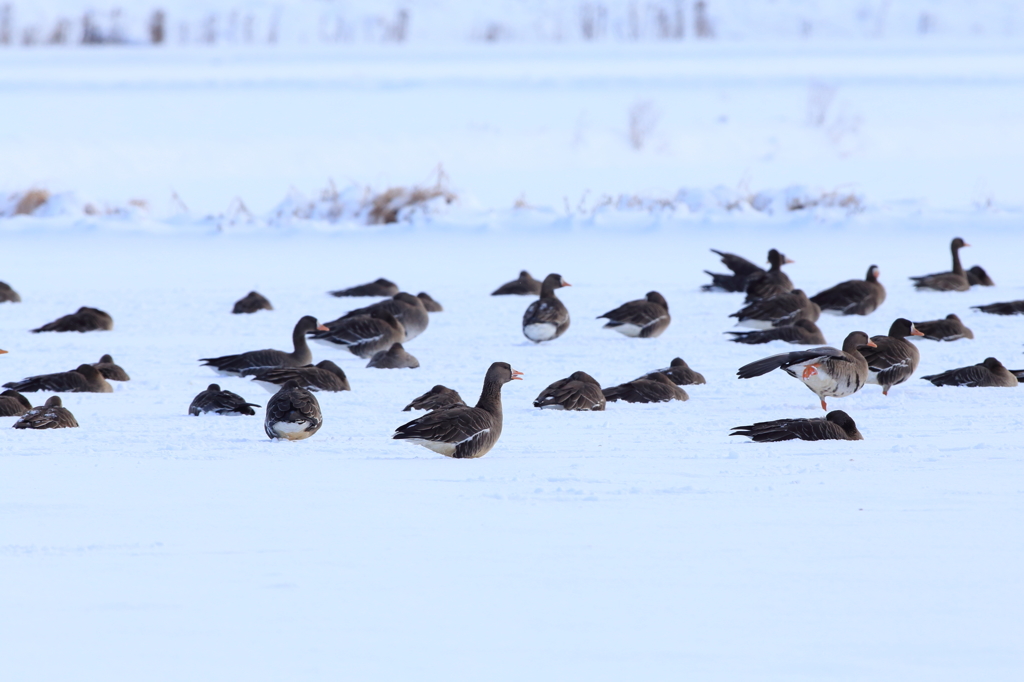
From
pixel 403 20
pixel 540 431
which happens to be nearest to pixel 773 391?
pixel 540 431

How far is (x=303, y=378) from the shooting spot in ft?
28.7

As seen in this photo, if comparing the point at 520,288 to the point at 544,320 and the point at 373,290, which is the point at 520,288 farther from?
the point at 544,320

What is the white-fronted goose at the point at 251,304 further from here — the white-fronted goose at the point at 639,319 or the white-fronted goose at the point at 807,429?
the white-fronted goose at the point at 807,429

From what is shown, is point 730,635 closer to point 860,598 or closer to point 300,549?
point 860,598

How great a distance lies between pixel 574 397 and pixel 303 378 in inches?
76.6

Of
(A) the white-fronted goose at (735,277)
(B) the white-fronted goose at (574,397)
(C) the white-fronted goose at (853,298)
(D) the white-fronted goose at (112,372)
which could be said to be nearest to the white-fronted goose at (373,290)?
(A) the white-fronted goose at (735,277)

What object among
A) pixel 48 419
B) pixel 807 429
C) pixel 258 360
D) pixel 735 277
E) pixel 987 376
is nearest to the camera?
pixel 807 429

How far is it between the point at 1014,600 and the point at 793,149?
30.0 m

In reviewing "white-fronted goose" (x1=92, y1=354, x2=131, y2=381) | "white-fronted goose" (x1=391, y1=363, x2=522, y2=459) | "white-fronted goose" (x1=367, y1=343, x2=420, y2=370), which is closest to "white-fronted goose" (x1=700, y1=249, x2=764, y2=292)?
"white-fronted goose" (x1=367, y1=343, x2=420, y2=370)

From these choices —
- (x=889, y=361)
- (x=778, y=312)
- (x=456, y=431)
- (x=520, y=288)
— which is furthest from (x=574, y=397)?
(x=520, y=288)

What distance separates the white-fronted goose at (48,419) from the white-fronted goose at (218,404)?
74 centimetres

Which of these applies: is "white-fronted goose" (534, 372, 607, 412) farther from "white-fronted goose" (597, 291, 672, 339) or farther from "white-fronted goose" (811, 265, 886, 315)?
"white-fronted goose" (811, 265, 886, 315)

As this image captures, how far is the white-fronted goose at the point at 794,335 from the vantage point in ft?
36.1

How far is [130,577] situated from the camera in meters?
4.42
